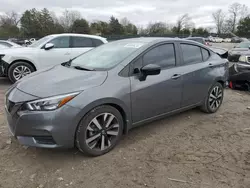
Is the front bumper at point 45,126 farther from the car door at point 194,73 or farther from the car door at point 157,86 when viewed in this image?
the car door at point 194,73

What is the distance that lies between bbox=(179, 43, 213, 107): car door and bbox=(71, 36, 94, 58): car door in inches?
174

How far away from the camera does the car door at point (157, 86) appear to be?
3264mm

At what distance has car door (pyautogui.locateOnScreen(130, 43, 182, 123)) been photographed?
3.26m

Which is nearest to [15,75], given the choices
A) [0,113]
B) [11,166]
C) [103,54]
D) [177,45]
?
[0,113]

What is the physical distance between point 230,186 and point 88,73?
7.21 feet

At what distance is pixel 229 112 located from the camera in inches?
191

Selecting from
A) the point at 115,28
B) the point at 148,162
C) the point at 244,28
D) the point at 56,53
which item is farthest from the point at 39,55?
the point at 244,28

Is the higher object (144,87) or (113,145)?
(144,87)

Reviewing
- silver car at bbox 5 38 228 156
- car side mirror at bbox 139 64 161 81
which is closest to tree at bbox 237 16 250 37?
silver car at bbox 5 38 228 156

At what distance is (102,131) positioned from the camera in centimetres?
299

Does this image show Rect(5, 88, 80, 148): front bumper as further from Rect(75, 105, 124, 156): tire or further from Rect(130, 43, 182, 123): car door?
Rect(130, 43, 182, 123): car door

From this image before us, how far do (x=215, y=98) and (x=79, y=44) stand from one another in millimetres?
4955

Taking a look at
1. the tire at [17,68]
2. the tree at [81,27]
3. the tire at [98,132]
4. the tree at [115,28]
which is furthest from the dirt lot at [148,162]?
the tree at [115,28]

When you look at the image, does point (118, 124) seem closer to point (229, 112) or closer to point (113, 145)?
point (113, 145)
